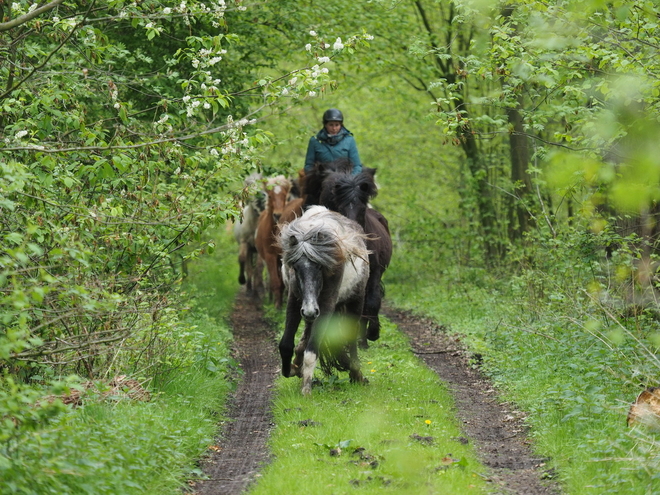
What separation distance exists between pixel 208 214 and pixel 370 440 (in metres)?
2.80

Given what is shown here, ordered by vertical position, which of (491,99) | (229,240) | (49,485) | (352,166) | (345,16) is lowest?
(229,240)

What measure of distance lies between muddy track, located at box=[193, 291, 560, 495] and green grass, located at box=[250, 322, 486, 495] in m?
0.17

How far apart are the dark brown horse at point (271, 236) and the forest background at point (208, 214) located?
2609mm

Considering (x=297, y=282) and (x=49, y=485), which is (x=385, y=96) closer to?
(x=297, y=282)

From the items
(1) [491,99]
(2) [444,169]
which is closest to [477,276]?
(2) [444,169]

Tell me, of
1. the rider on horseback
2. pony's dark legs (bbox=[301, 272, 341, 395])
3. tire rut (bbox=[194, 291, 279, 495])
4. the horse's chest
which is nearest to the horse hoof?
tire rut (bbox=[194, 291, 279, 495])

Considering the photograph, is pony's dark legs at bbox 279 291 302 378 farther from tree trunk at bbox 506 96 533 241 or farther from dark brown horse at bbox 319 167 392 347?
tree trunk at bbox 506 96 533 241

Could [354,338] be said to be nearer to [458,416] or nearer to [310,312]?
[310,312]

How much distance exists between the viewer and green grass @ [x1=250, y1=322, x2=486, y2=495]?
19.3ft

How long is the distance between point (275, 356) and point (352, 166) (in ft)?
9.87

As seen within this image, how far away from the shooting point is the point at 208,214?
315 inches

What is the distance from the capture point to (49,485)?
4.85m

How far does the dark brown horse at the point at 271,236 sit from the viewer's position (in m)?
15.4

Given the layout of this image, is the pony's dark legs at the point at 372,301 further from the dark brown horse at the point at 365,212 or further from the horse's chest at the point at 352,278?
the horse's chest at the point at 352,278
